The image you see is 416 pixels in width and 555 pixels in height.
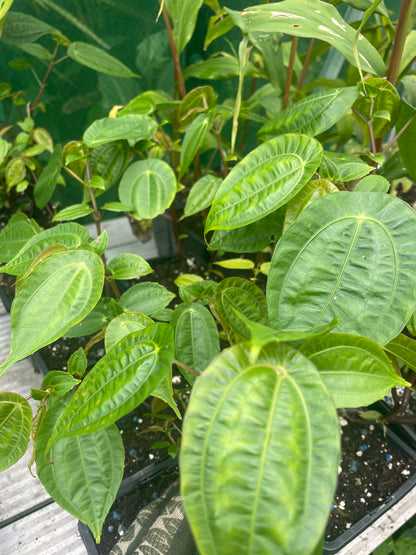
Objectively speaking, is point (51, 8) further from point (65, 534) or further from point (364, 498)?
point (364, 498)

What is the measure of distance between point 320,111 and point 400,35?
23cm

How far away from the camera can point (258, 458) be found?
290mm

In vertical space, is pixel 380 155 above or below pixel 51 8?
below

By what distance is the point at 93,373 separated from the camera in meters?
0.47

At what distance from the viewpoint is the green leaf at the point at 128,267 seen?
26.3 inches

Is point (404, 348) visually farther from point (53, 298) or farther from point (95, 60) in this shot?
point (95, 60)

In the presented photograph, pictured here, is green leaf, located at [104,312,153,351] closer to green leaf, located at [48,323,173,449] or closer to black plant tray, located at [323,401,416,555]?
green leaf, located at [48,323,173,449]

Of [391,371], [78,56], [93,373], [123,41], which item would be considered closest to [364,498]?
[391,371]

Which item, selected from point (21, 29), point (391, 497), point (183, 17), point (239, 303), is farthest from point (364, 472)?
point (21, 29)

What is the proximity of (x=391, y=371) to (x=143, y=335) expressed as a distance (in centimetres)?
28

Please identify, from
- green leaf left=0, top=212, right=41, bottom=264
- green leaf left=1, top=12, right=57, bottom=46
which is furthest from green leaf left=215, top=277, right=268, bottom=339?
green leaf left=1, top=12, right=57, bottom=46

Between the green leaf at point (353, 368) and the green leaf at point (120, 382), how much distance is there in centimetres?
17

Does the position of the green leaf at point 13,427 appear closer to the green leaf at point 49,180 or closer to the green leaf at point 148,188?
the green leaf at point 148,188

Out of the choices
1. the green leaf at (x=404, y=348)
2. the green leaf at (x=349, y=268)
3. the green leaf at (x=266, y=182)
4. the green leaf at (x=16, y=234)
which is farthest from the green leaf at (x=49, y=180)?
the green leaf at (x=404, y=348)
